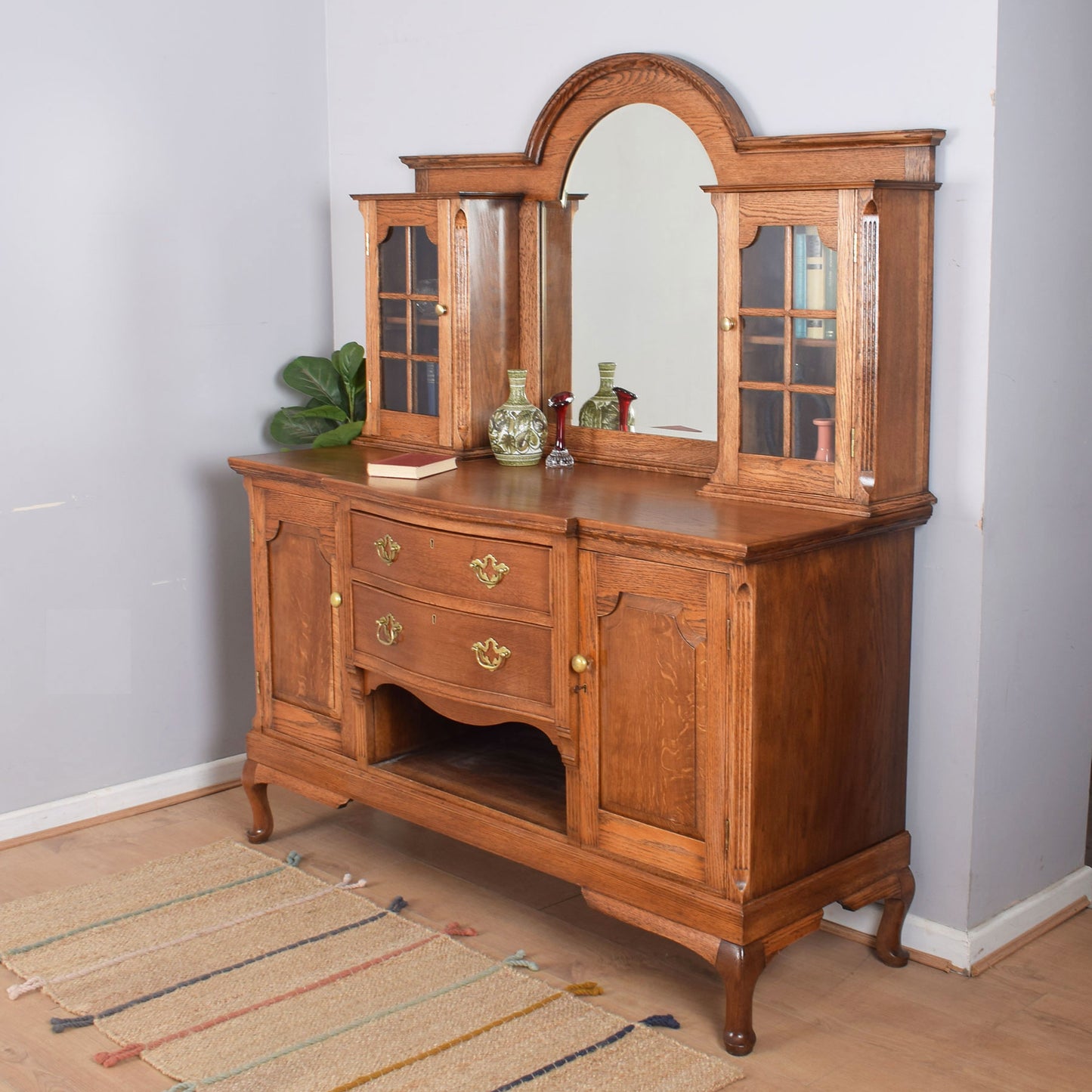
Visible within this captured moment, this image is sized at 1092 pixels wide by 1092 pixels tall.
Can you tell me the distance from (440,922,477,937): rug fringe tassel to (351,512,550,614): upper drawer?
755mm

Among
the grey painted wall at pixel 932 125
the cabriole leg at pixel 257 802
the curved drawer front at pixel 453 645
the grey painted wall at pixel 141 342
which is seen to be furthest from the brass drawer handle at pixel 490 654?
the grey painted wall at pixel 141 342

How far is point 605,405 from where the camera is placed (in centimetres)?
335

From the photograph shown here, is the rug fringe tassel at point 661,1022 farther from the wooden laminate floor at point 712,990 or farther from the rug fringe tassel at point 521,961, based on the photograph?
the rug fringe tassel at point 521,961

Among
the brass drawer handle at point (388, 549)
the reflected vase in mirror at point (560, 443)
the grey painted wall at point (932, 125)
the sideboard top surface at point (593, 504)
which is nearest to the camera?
the sideboard top surface at point (593, 504)

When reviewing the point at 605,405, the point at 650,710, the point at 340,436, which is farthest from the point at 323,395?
the point at 650,710

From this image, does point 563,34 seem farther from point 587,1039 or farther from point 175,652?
point 587,1039

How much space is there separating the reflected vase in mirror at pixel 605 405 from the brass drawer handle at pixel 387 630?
26.8 inches

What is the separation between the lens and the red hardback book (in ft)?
10.4

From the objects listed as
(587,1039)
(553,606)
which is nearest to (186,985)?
(587,1039)

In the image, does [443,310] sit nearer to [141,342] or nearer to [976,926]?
[141,342]

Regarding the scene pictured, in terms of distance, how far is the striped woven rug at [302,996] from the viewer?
2561 millimetres

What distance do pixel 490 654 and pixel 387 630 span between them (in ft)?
1.18

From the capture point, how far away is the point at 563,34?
337 cm

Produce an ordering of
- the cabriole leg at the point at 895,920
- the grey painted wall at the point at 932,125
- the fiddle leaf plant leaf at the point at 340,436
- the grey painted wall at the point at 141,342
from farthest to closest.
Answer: the fiddle leaf plant leaf at the point at 340,436 < the grey painted wall at the point at 141,342 < the cabriole leg at the point at 895,920 < the grey painted wall at the point at 932,125
